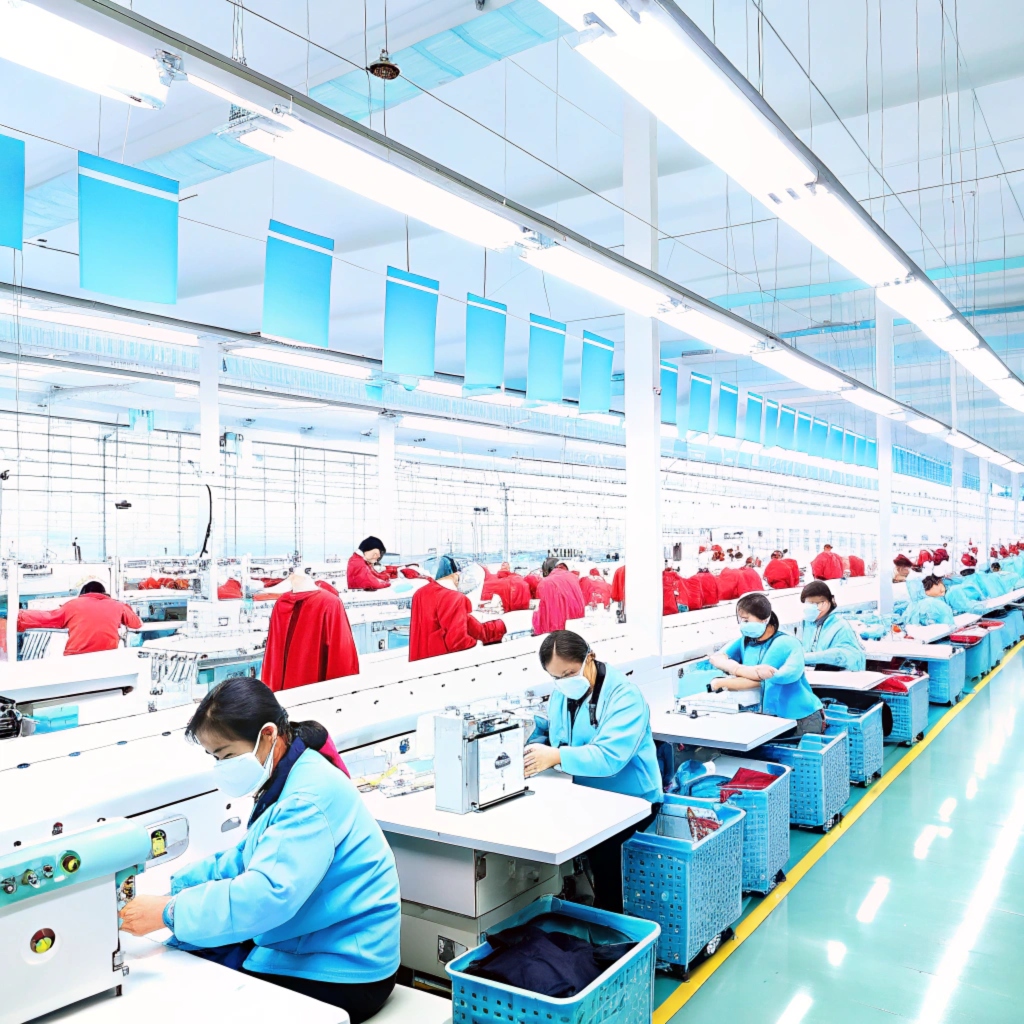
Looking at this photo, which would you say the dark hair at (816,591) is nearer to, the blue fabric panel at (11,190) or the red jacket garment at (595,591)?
the red jacket garment at (595,591)

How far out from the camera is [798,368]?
611cm

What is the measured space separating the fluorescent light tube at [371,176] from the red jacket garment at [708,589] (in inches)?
349

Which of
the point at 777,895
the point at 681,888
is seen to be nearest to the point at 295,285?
the point at 681,888

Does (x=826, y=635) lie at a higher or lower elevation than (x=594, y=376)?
lower

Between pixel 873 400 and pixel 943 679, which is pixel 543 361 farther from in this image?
pixel 943 679

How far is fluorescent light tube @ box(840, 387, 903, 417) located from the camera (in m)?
7.24

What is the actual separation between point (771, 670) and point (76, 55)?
4417 millimetres

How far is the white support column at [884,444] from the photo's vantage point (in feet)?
30.3

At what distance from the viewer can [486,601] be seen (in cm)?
1125

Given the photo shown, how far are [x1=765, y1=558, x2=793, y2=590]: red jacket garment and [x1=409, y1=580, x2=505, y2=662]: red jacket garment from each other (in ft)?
27.0

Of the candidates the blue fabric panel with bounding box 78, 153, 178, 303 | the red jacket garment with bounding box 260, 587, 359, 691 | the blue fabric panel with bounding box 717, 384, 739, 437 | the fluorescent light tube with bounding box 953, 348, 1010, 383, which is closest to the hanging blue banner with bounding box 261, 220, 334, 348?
the blue fabric panel with bounding box 78, 153, 178, 303

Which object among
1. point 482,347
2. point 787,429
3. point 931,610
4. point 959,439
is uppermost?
point 787,429

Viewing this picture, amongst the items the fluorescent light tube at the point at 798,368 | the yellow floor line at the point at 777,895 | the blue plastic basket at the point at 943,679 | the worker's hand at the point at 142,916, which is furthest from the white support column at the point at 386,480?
the worker's hand at the point at 142,916

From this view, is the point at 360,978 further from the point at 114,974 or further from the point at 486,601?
the point at 486,601
